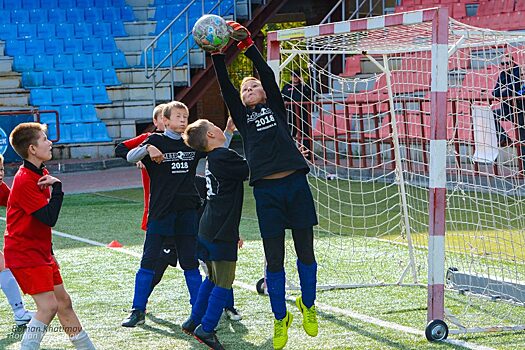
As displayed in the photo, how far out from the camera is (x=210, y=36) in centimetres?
625

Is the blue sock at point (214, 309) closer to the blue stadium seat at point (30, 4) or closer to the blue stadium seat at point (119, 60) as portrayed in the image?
the blue stadium seat at point (119, 60)

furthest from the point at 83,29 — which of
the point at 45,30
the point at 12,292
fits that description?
the point at 12,292

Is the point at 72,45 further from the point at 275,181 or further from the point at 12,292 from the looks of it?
the point at 275,181

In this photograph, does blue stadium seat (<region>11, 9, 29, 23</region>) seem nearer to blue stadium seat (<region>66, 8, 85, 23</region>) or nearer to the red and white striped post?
blue stadium seat (<region>66, 8, 85, 23</region>)

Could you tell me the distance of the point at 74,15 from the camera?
24094 millimetres

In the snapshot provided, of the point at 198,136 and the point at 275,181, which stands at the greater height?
the point at 198,136

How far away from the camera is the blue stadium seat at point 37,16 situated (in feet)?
78.0

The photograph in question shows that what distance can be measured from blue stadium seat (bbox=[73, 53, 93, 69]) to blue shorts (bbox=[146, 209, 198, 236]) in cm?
1600

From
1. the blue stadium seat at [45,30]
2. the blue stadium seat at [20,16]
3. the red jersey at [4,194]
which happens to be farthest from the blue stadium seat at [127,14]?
the red jersey at [4,194]

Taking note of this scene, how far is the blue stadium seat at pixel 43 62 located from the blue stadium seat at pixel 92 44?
0.94 metres

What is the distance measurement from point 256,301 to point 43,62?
15.9 meters

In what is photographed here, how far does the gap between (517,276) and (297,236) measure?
265cm

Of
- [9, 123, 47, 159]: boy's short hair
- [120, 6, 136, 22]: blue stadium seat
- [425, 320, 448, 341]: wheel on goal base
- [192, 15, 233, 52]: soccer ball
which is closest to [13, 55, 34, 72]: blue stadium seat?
[120, 6, 136, 22]: blue stadium seat

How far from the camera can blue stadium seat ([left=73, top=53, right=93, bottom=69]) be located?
886 inches
